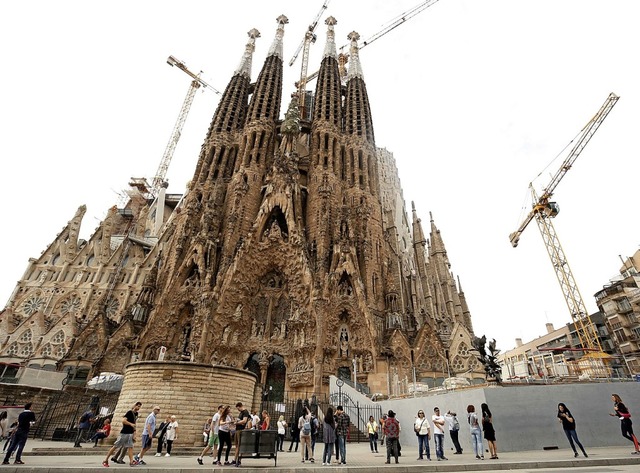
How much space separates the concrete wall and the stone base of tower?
805 centimetres

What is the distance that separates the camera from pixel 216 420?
8852 millimetres

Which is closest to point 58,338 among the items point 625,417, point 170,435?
point 170,435

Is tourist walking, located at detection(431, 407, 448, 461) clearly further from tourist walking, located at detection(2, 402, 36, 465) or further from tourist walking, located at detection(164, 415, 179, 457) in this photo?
tourist walking, located at detection(2, 402, 36, 465)

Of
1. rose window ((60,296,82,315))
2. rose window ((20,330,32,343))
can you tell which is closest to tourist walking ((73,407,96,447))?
rose window ((20,330,32,343))

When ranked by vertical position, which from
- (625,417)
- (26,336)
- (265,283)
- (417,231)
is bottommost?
(625,417)

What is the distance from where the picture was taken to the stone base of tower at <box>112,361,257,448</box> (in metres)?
11.3

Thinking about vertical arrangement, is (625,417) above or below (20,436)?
above

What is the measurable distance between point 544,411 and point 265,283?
22278mm

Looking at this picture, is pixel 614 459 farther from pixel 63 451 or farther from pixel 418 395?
pixel 63 451

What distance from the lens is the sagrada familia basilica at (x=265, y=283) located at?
83.5 feet

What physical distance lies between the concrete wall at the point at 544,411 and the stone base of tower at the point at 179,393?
8.05m

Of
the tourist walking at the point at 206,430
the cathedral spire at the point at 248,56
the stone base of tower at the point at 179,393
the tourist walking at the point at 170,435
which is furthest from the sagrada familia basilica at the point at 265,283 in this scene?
the tourist walking at the point at 170,435

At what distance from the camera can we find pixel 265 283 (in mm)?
29906

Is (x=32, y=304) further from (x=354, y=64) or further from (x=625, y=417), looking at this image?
(x=354, y=64)
